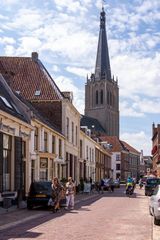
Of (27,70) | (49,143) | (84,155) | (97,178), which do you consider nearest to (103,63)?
(97,178)

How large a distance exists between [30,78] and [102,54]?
93.5 meters

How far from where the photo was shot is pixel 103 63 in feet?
458

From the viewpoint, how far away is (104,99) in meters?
149

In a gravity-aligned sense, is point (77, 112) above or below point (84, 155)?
above

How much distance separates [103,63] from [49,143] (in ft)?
344

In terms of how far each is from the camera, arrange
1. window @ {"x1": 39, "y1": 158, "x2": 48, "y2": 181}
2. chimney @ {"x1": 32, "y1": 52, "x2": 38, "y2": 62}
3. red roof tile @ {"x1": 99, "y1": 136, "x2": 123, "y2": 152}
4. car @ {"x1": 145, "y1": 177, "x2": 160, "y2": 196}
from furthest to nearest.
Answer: red roof tile @ {"x1": 99, "y1": 136, "x2": 123, "y2": 152}, chimney @ {"x1": 32, "y1": 52, "x2": 38, "y2": 62}, car @ {"x1": 145, "y1": 177, "x2": 160, "y2": 196}, window @ {"x1": 39, "y1": 158, "x2": 48, "y2": 181}

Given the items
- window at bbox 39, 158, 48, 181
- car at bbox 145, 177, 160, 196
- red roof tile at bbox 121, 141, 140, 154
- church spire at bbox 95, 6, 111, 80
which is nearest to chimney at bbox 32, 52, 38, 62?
window at bbox 39, 158, 48, 181

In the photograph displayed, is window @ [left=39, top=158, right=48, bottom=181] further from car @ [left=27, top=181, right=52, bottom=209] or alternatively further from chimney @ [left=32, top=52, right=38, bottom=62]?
chimney @ [left=32, top=52, right=38, bottom=62]

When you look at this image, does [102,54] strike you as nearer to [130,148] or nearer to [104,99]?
[104,99]

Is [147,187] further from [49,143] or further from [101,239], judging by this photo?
[101,239]

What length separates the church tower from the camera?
147 meters

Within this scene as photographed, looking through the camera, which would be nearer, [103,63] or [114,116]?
[103,63]

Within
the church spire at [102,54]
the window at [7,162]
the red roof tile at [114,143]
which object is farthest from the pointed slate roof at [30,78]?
the church spire at [102,54]

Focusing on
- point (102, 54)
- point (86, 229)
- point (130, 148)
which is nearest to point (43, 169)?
point (86, 229)
